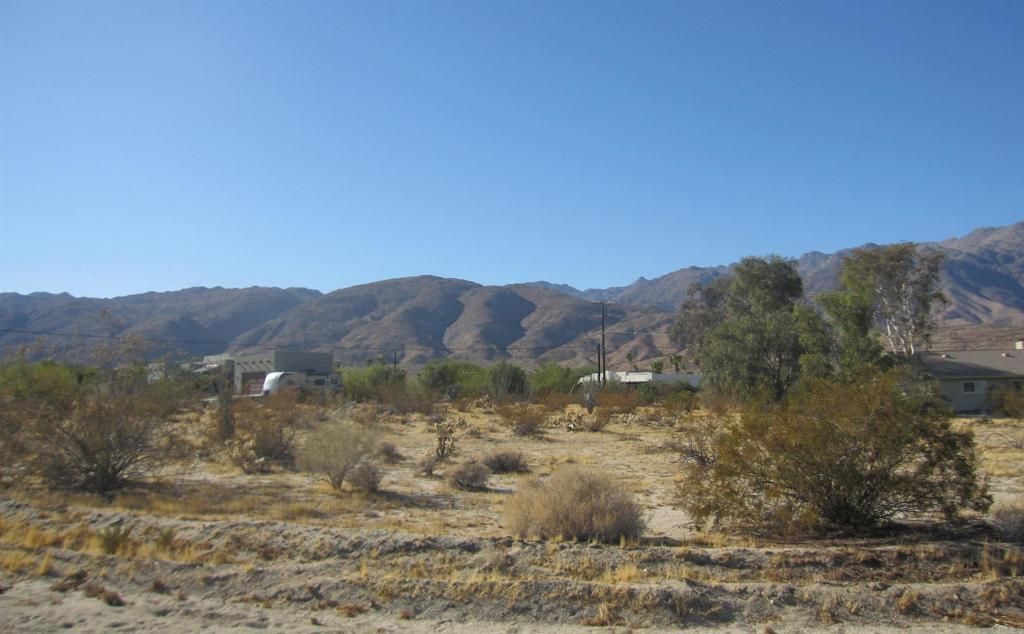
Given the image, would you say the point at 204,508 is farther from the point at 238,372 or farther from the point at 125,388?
the point at 238,372

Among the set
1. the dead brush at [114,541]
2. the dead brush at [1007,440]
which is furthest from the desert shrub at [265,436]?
the dead brush at [1007,440]

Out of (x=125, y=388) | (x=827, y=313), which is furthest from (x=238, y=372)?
(x=125, y=388)

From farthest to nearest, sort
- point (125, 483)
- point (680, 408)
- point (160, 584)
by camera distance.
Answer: point (680, 408) < point (125, 483) < point (160, 584)

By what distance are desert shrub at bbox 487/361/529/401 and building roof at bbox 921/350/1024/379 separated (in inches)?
1159

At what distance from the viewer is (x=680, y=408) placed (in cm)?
4272

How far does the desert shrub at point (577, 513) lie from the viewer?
37.1 feet

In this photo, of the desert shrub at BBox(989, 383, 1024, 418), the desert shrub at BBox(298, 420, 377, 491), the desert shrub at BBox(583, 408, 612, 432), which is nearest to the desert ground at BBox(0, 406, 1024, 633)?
the desert shrub at BBox(298, 420, 377, 491)

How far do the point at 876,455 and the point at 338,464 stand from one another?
1111 centimetres

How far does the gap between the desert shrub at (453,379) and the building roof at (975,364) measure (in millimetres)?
32974

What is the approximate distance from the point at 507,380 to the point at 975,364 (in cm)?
3385

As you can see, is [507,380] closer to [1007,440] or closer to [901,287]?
[901,287]

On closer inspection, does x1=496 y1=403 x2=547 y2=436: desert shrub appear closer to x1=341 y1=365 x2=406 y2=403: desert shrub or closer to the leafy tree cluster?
the leafy tree cluster

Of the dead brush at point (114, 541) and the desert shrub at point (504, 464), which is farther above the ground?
the dead brush at point (114, 541)

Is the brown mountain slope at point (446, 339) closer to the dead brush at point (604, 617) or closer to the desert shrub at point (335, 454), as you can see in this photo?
the desert shrub at point (335, 454)
